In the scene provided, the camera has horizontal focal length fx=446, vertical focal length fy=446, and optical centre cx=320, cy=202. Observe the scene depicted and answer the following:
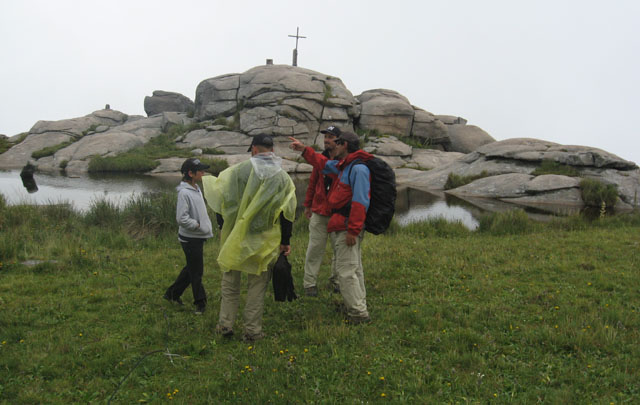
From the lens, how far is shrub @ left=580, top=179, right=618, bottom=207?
63.5 ft

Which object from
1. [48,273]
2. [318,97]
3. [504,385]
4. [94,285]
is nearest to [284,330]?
[504,385]

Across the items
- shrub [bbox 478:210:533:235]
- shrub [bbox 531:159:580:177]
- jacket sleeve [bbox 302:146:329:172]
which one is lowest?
shrub [bbox 478:210:533:235]

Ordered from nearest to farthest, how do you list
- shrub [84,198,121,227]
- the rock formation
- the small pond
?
shrub [84,198,121,227], the small pond, the rock formation

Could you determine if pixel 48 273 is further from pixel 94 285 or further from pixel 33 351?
pixel 33 351

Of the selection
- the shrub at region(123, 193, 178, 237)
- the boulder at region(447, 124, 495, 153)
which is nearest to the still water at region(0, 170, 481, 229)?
the shrub at region(123, 193, 178, 237)

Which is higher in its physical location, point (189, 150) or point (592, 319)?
point (189, 150)

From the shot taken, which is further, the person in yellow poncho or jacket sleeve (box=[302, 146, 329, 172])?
jacket sleeve (box=[302, 146, 329, 172])

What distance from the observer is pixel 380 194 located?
5.50 metres

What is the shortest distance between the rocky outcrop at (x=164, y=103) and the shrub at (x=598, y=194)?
41.0 metres

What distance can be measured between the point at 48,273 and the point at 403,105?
3811 centimetres

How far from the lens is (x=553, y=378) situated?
4.04 m

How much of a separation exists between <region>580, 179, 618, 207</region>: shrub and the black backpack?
17.5 m

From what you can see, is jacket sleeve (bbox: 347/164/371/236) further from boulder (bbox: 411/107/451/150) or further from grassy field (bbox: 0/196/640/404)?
boulder (bbox: 411/107/451/150)

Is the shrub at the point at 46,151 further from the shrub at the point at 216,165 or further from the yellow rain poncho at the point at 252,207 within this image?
the yellow rain poncho at the point at 252,207
